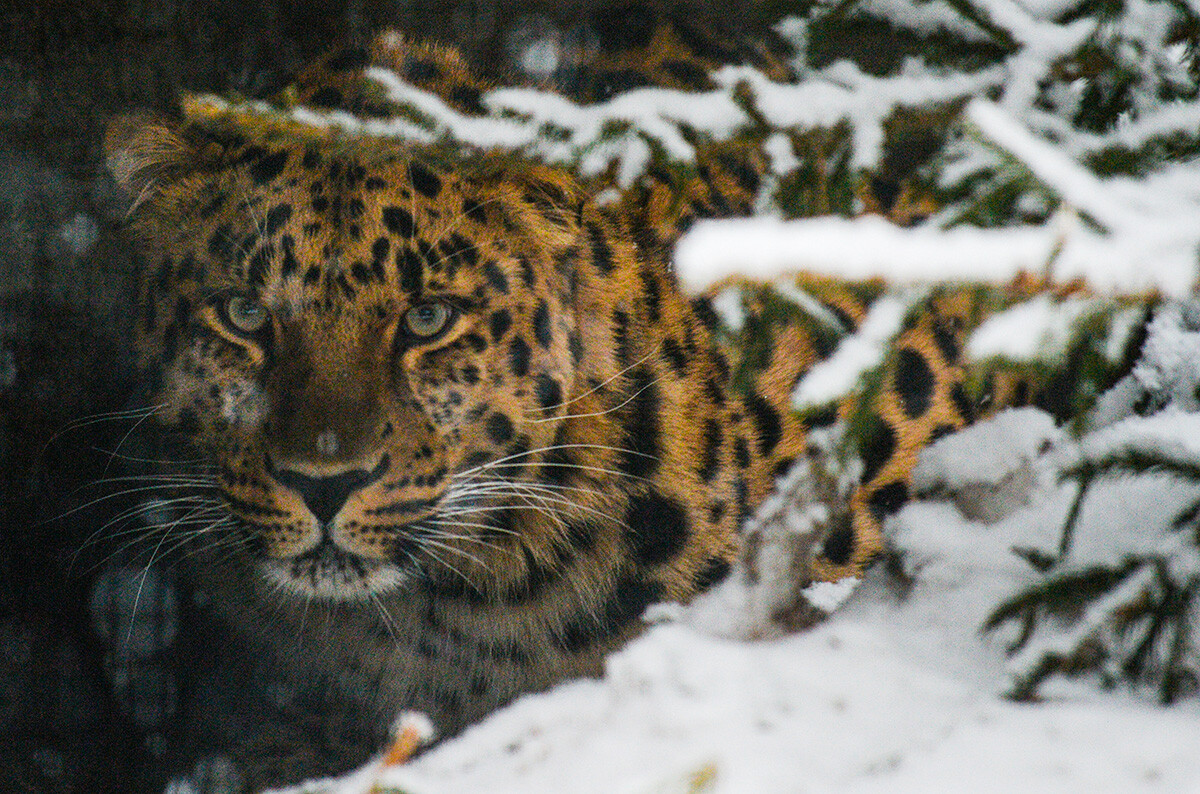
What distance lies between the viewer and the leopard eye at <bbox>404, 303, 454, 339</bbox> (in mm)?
2016

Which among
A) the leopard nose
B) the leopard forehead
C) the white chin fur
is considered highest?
the leopard forehead

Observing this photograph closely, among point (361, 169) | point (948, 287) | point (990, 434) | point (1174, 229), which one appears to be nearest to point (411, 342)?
point (361, 169)

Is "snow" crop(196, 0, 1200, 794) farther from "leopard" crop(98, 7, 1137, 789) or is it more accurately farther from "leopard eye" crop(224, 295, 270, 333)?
"leopard eye" crop(224, 295, 270, 333)

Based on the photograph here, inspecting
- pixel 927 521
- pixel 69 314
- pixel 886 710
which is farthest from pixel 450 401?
pixel 69 314

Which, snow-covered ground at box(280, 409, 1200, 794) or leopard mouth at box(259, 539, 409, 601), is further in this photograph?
leopard mouth at box(259, 539, 409, 601)

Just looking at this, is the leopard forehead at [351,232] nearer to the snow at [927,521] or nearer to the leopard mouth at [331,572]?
the leopard mouth at [331,572]

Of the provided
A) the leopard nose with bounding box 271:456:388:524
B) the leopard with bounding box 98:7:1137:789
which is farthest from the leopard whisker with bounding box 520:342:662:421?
the leopard nose with bounding box 271:456:388:524

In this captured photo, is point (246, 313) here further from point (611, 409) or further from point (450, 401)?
point (611, 409)

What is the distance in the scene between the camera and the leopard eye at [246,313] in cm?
202

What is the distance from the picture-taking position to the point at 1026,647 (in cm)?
118

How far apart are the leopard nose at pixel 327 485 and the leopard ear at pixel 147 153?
699 mm

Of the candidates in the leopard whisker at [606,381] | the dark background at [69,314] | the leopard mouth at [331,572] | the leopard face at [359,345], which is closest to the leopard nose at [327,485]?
the leopard face at [359,345]

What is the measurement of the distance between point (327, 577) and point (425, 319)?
53 cm

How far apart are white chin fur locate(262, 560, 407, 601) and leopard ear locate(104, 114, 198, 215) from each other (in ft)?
2.71
